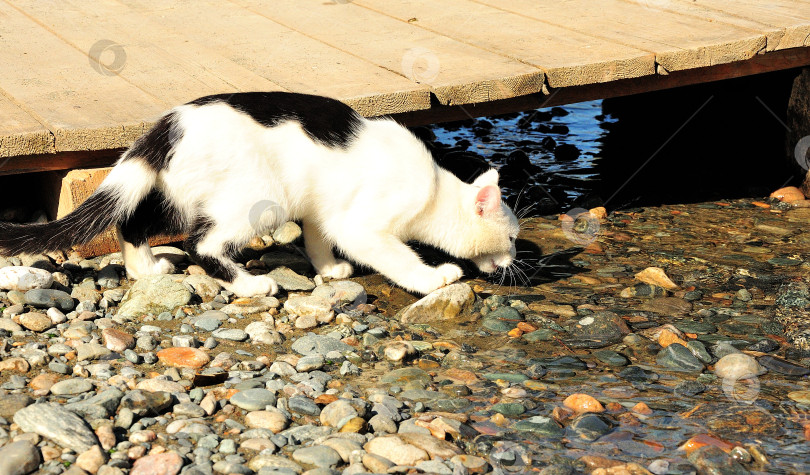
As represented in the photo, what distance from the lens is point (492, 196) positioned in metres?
4.19

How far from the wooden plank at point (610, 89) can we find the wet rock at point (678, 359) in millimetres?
1835

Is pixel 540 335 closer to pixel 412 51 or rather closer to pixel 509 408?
pixel 509 408

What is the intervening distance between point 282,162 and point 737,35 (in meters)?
2.87

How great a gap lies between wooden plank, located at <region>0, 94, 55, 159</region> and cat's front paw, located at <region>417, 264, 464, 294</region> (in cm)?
188

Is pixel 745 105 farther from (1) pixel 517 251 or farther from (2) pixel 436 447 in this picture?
(2) pixel 436 447

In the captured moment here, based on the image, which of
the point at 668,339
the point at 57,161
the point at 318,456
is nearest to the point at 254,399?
the point at 318,456

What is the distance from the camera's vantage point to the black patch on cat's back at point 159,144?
3.87 metres

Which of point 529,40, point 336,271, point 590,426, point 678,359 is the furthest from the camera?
point 529,40

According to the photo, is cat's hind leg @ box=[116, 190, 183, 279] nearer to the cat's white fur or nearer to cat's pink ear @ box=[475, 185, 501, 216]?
the cat's white fur

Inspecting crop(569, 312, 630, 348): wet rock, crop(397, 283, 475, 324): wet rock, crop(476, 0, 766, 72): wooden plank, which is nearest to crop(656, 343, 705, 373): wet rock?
crop(569, 312, 630, 348): wet rock

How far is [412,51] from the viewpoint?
5.24 meters

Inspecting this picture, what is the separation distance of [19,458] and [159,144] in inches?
67.6

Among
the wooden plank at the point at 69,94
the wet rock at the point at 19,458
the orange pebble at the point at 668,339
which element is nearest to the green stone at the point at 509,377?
the orange pebble at the point at 668,339

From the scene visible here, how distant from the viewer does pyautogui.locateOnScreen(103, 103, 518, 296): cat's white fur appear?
12.7ft
